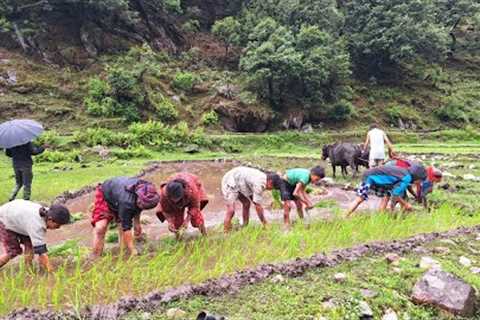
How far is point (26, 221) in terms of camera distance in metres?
5.39

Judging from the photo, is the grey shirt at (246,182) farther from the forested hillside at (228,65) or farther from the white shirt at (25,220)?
the forested hillside at (228,65)

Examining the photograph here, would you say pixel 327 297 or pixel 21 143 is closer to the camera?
pixel 327 297

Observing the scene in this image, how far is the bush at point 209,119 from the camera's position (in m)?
25.5

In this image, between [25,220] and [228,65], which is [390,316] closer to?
[25,220]

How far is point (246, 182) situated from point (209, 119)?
18.4m

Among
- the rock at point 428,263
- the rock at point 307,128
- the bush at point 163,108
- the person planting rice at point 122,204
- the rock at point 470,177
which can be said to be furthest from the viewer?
the rock at point 307,128

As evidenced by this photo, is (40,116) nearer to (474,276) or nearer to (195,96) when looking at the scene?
(195,96)

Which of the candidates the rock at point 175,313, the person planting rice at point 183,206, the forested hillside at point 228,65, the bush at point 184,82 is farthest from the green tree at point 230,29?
the rock at point 175,313

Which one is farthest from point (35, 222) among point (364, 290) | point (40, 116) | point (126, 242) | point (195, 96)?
point (195, 96)

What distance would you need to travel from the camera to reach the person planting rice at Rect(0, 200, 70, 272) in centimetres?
526

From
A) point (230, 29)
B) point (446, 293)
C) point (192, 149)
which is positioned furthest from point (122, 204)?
point (230, 29)

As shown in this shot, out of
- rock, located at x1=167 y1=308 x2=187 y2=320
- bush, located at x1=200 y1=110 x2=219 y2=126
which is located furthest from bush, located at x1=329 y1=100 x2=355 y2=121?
rock, located at x1=167 y1=308 x2=187 y2=320

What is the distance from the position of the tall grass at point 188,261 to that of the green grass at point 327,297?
47cm

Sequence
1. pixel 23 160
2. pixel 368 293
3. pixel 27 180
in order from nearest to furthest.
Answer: pixel 368 293 < pixel 23 160 < pixel 27 180
